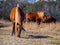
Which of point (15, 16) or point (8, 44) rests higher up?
point (15, 16)

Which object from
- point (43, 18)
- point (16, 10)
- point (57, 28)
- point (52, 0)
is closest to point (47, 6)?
point (52, 0)

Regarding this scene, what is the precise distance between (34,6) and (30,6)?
53 centimetres

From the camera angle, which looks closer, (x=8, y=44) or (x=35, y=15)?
(x=8, y=44)

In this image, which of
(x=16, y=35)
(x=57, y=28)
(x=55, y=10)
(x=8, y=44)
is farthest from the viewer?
(x=55, y=10)

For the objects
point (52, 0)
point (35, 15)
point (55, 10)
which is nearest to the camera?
point (35, 15)

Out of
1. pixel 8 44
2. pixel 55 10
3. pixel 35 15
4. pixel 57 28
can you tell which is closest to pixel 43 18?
pixel 35 15

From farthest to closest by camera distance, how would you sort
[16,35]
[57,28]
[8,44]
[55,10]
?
[55,10], [57,28], [16,35], [8,44]

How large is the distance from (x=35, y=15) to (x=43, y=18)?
28.7 inches

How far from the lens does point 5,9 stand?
3444 centimetres

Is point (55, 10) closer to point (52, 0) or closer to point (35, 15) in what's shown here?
point (52, 0)

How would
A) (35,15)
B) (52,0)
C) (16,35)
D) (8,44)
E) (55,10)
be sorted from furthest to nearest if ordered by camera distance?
1. (52,0)
2. (55,10)
3. (35,15)
4. (16,35)
5. (8,44)

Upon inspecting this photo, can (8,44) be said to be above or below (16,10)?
below

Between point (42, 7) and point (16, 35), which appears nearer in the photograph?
point (16, 35)

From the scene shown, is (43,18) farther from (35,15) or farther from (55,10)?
(55,10)
